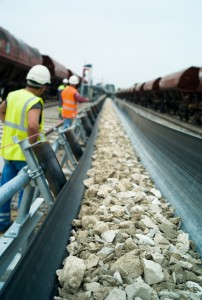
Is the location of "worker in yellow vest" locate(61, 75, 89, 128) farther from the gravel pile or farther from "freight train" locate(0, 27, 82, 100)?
"freight train" locate(0, 27, 82, 100)

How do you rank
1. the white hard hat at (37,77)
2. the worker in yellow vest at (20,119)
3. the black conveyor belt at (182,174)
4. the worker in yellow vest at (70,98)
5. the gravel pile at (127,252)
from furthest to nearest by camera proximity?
the worker in yellow vest at (70,98) < the white hard hat at (37,77) < the worker in yellow vest at (20,119) < the black conveyor belt at (182,174) < the gravel pile at (127,252)

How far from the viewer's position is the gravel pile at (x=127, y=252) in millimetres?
2188

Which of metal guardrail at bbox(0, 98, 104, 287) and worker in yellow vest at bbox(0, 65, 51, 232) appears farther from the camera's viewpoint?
worker in yellow vest at bbox(0, 65, 51, 232)

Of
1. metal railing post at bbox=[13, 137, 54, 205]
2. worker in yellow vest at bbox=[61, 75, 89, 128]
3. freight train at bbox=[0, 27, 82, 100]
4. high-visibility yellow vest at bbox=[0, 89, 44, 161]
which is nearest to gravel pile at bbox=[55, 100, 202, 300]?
metal railing post at bbox=[13, 137, 54, 205]

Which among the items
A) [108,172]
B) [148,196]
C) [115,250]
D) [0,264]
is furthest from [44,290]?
[108,172]

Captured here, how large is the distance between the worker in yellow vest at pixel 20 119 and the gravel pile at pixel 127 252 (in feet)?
3.12

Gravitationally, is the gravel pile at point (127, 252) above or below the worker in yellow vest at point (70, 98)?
below

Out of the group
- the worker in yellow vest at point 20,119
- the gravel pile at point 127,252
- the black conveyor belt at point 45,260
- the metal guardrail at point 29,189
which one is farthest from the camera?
the worker in yellow vest at point 20,119

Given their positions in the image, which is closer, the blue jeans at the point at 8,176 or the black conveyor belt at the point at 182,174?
the black conveyor belt at the point at 182,174

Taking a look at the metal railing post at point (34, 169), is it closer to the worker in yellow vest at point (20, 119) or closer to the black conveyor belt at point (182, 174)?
the worker in yellow vest at point (20, 119)

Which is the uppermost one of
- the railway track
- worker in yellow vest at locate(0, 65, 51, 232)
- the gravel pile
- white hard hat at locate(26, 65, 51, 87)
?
white hard hat at locate(26, 65, 51, 87)

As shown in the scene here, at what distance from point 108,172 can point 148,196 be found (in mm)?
1012

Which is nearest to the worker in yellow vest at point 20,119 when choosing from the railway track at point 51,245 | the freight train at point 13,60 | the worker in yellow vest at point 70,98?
the railway track at point 51,245

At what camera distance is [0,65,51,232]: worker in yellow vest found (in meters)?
3.72
